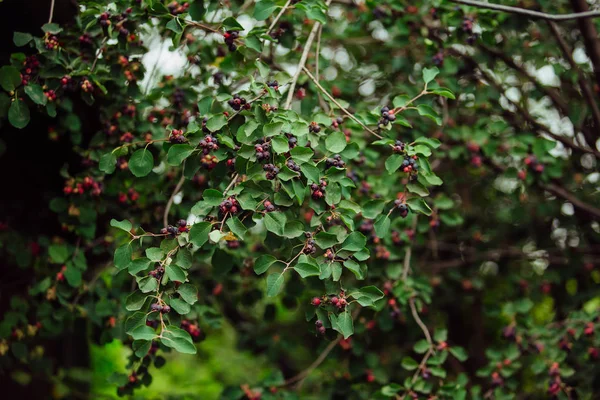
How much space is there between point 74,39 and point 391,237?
1431 mm

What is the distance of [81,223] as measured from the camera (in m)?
2.21

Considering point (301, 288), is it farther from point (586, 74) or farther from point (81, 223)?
point (586, 74)

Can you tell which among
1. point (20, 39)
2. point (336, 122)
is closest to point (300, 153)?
point (336, 122)

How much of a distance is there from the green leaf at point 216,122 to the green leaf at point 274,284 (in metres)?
0.45

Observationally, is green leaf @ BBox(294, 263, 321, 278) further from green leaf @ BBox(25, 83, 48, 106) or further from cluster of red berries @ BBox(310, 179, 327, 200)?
green leaf @ BBox(25, 83, 48, 106)

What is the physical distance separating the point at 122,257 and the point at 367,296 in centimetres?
71

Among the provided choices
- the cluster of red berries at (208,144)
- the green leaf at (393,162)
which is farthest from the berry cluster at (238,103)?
the green leaf at (393,162)

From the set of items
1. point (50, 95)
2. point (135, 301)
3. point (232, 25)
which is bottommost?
point (135, 301)

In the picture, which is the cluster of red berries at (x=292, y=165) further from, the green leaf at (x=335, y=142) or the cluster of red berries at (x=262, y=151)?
the green leaf at (x=335, y=142)

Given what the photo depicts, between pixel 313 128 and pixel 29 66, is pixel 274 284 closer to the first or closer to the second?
pixel 313 128

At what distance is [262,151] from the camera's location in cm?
158

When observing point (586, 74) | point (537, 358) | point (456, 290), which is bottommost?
point (456, 290)

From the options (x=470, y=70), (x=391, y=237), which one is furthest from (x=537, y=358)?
(x=470, y=70)

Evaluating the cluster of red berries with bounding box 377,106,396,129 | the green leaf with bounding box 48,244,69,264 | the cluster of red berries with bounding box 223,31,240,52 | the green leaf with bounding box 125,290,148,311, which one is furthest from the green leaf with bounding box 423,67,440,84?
the green leaf with bounding box 48,244,69,264
